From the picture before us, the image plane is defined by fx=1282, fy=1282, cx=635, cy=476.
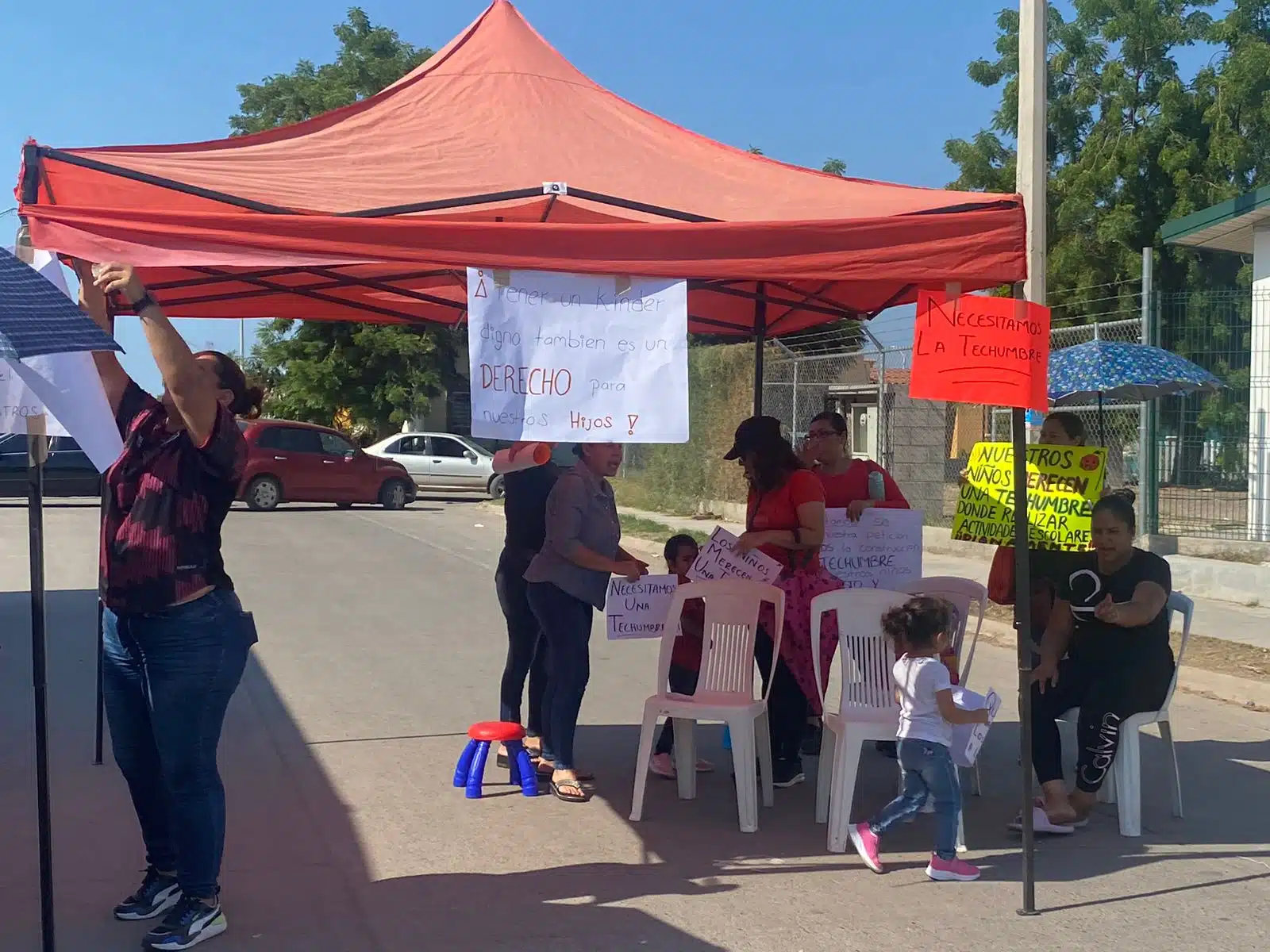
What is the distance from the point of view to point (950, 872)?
194 inches

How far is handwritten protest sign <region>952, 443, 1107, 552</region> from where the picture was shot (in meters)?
5.81

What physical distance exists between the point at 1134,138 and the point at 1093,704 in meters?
24.8

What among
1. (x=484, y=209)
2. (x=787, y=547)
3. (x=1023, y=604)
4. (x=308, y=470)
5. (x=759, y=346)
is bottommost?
(x=1023, y=604)

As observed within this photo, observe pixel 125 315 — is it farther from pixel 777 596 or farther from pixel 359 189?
pixel 777 596

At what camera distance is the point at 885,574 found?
21.4 feet

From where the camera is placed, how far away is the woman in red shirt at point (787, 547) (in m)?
5.85

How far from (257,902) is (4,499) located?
2304 centimetres

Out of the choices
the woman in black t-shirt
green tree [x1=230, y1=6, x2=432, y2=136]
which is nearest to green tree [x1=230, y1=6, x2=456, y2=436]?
green tree [x1=230, y1=6, x2=432, y2=136]

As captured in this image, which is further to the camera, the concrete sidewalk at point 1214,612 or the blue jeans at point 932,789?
the concrete sidewalk at point 1214,612

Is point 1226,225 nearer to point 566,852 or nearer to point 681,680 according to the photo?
point 681,680

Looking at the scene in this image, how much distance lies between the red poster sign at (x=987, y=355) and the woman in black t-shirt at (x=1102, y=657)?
3.38 feet

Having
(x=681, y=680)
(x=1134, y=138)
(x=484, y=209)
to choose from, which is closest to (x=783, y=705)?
(x=681, y=680)

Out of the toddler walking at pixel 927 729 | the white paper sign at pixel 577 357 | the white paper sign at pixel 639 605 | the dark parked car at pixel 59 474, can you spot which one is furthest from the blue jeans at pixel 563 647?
the dark parked car at pixel 59 474

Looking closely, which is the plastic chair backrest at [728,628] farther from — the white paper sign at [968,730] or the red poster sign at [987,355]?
the red poster sign at [987,355]
